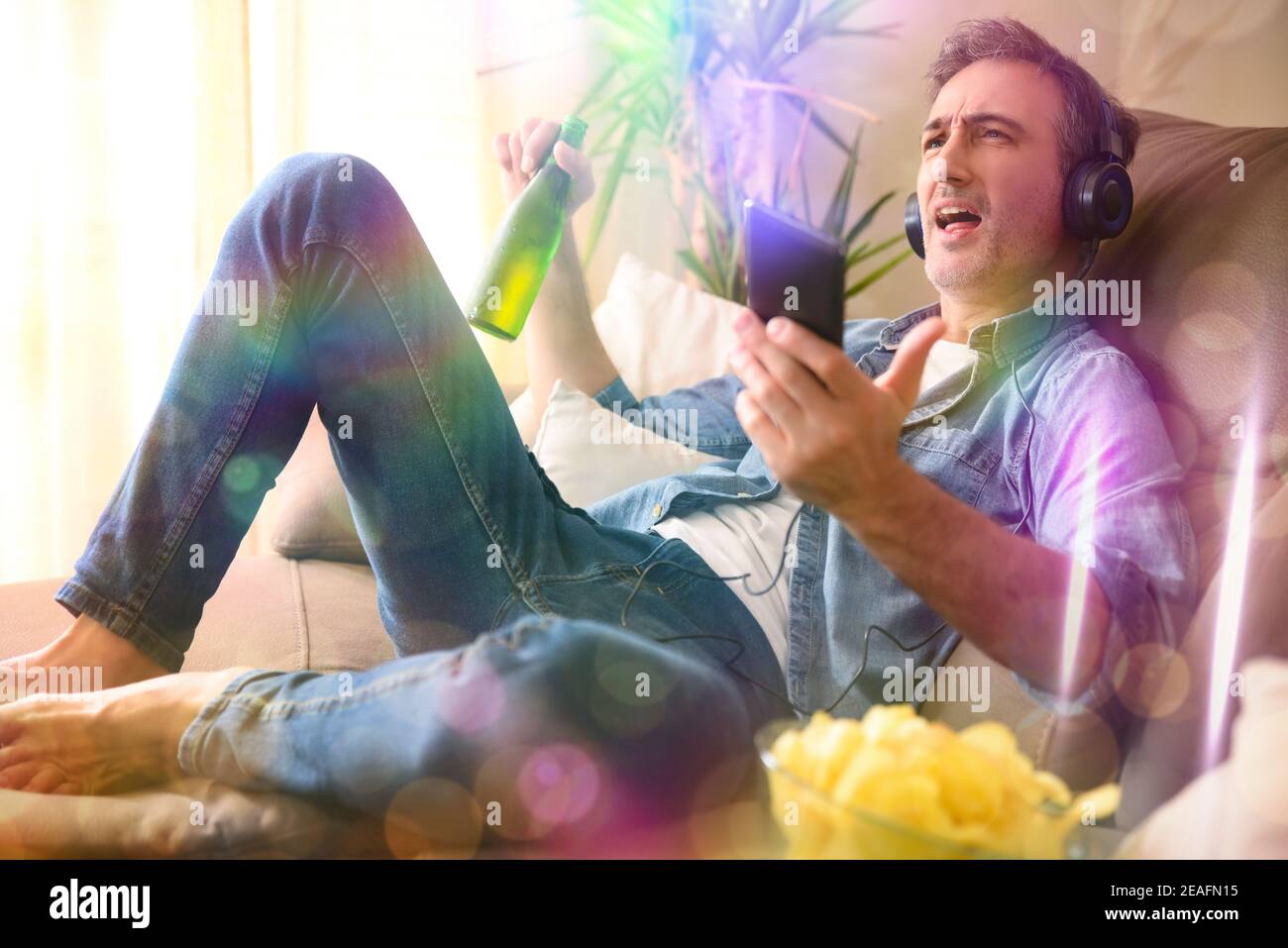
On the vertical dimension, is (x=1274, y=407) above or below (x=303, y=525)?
above

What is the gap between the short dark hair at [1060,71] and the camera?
1307 millimetres

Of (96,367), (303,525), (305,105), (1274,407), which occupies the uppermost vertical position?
(305,105)

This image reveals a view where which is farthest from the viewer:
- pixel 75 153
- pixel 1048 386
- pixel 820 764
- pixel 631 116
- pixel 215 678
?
pixel 631 116

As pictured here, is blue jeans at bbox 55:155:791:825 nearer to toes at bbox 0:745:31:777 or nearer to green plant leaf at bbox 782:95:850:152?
toes at bbox 0:745:31:777

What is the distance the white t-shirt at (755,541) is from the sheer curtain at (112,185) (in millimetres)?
1451

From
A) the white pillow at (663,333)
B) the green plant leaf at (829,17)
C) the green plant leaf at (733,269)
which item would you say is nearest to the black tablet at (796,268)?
the white pillow at (663,333)

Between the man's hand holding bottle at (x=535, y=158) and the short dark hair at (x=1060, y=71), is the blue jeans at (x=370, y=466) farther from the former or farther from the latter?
the short dark hair at (x=1060, y=71)

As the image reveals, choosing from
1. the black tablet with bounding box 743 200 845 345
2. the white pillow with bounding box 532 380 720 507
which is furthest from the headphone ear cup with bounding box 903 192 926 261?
the black tablet with bounding box 743 200 845 345

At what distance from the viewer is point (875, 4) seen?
2443mm

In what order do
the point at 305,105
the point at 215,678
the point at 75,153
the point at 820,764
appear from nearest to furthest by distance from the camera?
the point at 820,764, the point at 215,678, the point at 75,153, the point at 305,105

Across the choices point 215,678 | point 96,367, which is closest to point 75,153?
point 96,367

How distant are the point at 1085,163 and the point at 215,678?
1.08m

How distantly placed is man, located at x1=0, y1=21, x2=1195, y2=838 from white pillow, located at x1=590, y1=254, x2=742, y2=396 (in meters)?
0.33
